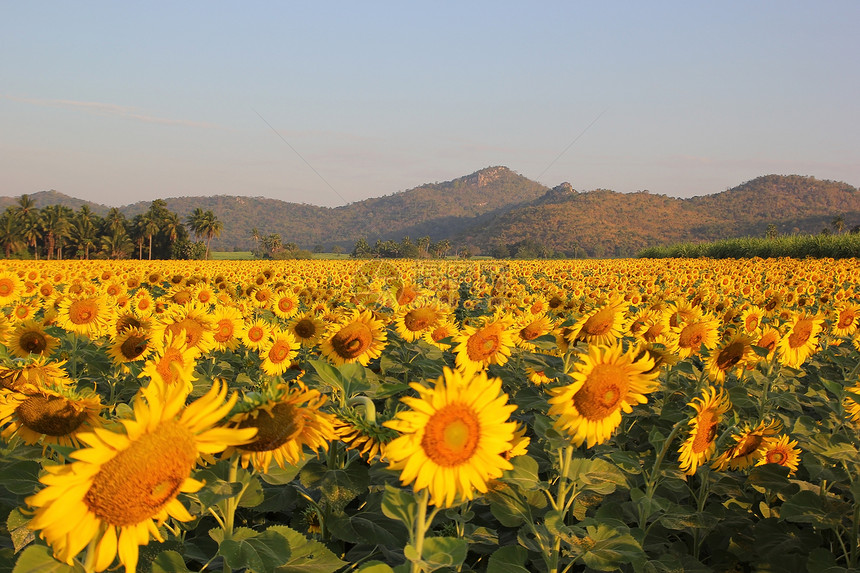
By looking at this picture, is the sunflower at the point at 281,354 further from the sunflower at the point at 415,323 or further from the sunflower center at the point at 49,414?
the sunflower center at the point at 49,414

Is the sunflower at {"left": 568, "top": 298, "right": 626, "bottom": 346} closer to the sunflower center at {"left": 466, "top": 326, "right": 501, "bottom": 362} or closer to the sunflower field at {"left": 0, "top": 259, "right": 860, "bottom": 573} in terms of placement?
the sunflower field at {"left": 0, "top": 259, "right": 860, "bottom": 573}

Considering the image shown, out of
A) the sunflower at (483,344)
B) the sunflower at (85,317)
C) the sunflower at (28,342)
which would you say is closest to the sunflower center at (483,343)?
the sunflower at (483,344)

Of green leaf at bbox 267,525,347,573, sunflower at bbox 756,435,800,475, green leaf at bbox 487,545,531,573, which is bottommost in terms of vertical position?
sunflower at bbox 756,435,800,475

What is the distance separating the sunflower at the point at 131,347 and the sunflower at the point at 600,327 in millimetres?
4058

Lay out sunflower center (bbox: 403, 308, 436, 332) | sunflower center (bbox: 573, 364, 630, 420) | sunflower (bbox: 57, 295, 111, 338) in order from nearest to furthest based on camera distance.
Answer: sunflower center (bbox: 573, 364, 630, 420), sunflower center (bbox: 403, 308, 436, 332), sunflower (bbox: 57, 295, 111, 338)

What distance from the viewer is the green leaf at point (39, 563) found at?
1563 millimetres

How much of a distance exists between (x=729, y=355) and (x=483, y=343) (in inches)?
90.3

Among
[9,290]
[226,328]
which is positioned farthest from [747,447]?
[9,290]

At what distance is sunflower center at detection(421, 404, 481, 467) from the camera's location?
1737 mm

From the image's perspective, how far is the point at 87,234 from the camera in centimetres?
7994

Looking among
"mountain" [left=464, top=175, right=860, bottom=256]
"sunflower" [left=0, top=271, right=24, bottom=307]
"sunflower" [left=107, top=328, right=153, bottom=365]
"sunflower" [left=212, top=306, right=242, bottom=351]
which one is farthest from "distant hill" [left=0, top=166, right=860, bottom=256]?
"sunflower" [left=107, top=328, right=153, bottom=365]

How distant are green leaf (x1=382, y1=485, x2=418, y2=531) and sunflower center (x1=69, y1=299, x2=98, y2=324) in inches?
244

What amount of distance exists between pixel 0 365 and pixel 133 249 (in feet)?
294

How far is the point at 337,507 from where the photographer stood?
2.23 metres
